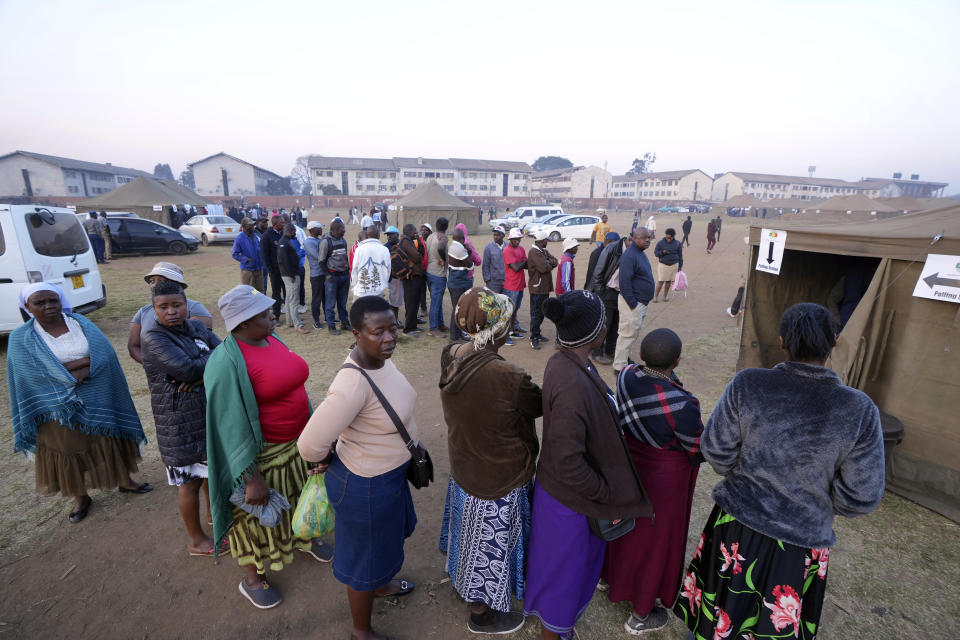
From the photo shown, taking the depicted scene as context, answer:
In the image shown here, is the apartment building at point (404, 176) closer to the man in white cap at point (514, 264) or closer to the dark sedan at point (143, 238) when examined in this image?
the dark sedan at point (143, 238)

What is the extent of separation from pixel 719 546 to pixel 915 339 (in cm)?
300

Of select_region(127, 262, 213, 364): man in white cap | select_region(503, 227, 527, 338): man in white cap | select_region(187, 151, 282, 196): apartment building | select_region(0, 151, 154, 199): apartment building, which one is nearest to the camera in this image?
select_region(127, 262, 213, 364): man in white cap

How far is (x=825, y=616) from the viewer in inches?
103

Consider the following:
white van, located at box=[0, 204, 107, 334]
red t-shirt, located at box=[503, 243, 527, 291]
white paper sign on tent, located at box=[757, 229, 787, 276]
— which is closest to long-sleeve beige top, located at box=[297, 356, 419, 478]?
white paper sign on tent, located at box=[757, 229, 787, 276]

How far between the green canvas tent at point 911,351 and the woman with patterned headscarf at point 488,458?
3.47 meters

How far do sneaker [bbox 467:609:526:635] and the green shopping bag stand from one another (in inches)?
38.3

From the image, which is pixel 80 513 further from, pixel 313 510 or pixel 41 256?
pixel 41 256

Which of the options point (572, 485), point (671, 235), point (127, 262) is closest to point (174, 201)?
point (127, 262)

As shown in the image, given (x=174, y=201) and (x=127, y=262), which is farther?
(x=174, y=201)

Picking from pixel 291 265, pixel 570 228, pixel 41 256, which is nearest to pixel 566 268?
pixel 291 265

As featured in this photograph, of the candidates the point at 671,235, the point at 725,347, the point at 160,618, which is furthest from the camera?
the point at 671,235

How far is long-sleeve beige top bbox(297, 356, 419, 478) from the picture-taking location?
1.95 metres

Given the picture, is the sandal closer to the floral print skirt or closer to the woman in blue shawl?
the woman in blue shawl

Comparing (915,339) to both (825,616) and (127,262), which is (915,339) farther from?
(127,262)
